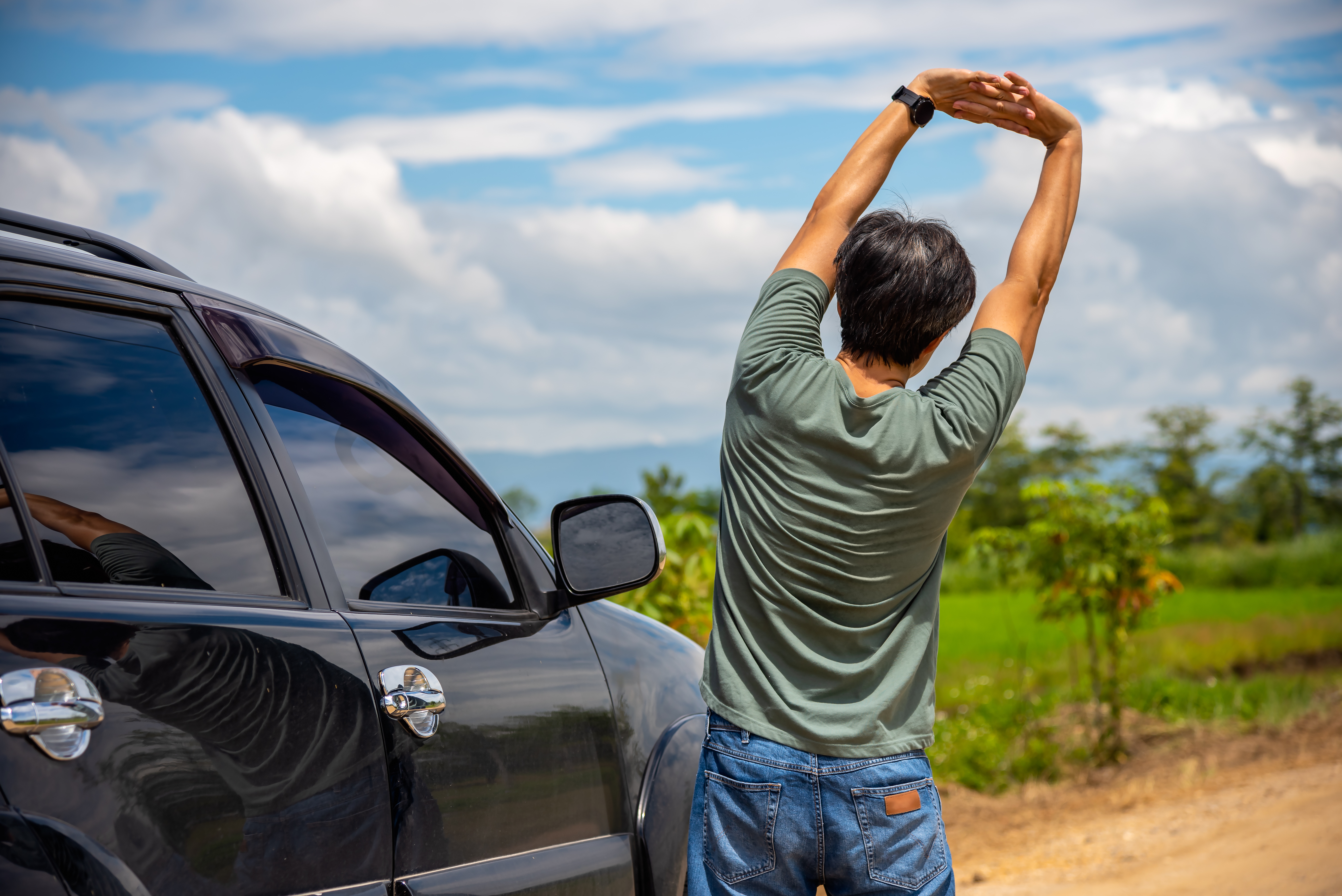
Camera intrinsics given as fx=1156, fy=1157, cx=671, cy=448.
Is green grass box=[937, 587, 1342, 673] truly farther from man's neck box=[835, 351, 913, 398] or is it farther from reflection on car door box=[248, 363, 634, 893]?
man's neck box=[835, 351, 913, 398]

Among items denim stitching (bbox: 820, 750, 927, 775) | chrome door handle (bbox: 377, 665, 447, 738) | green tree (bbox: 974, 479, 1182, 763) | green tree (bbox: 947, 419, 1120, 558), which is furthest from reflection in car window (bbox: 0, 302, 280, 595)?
green tree (bbox: 947, 419, 1120, 558)

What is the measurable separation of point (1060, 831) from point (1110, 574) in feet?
6.12

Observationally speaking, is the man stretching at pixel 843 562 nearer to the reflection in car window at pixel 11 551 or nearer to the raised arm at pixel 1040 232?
the raised arm at pixel 1040 232

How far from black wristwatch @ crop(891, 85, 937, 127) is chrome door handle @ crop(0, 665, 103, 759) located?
1.78 meters

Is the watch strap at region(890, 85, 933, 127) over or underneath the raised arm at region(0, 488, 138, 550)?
over

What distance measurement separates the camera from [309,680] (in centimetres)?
187

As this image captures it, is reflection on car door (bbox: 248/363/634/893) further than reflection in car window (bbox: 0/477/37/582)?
Yes

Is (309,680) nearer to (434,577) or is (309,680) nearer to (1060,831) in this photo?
(434,577)

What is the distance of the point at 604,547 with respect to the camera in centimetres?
263

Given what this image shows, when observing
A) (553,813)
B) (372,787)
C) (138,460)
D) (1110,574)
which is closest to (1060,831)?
(1110,574)

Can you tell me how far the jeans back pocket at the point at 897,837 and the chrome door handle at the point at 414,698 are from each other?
2.48 feet

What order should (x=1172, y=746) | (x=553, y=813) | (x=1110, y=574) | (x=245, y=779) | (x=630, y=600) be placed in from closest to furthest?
(x=245, y=779) → (x=553, y=813) → (x=630, y=600) → (x=1110, y=574) → (x=1172, y=746)

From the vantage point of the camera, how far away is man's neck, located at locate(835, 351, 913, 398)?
210 cm

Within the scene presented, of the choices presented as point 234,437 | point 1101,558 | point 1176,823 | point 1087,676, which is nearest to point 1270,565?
point 1087,676
